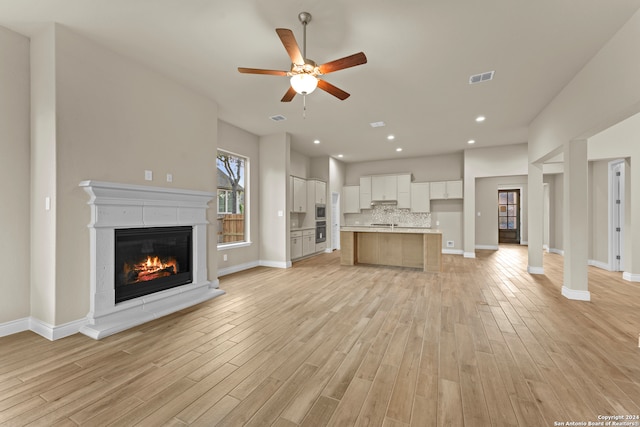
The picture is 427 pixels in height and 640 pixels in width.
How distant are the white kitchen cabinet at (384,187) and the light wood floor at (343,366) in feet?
17.1

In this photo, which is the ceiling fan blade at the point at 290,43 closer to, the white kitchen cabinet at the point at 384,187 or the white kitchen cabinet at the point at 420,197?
the white kitchen cabinet at the point at 384,187

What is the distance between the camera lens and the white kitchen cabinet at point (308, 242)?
7.42m

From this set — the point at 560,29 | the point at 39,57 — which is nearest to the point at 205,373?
the point at 39,57

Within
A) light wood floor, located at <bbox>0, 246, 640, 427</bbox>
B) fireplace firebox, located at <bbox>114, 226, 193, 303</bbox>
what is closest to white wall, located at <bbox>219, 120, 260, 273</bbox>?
fireplace firebox, located at <bbox>114, 226, 193, 303</bbox>

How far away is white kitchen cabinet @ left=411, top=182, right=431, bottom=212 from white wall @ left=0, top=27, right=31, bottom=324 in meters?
8.29

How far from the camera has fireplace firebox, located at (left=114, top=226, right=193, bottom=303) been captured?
10.4ft

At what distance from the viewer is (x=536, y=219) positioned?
5.47 metres

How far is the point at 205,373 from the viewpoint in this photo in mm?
2100

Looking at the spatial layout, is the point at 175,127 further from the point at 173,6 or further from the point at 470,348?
the point at 470,348

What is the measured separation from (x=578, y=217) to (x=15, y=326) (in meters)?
6.95

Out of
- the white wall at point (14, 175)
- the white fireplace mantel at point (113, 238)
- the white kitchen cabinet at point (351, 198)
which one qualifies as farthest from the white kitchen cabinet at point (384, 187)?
the white wall at point (14, 175)

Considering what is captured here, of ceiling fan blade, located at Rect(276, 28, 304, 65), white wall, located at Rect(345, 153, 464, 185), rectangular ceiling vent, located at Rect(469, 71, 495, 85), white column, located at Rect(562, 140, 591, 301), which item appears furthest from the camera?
white wall, located at Rect(345, 153, 464, 185)

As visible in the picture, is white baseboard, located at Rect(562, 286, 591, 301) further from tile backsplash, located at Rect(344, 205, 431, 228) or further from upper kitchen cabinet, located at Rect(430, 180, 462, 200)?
tile backsplash, located at Rect(344, 205, 431, 228)

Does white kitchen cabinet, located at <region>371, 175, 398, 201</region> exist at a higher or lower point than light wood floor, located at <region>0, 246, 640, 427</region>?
higher
